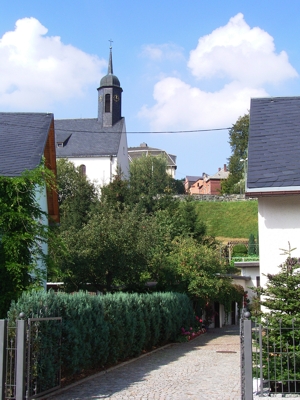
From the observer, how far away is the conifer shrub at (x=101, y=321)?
9.82 metres

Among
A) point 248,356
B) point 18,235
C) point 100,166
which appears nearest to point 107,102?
point 100,166

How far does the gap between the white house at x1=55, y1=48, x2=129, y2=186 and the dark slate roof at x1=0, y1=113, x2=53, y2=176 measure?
4728 cm

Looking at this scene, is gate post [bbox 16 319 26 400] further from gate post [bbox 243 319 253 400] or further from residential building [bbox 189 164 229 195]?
residential building [bbox 189 164 229 195]

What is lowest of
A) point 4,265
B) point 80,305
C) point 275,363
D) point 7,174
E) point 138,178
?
point 275,363

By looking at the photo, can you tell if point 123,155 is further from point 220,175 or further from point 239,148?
point 220,175

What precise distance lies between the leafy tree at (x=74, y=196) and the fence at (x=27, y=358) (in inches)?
1303

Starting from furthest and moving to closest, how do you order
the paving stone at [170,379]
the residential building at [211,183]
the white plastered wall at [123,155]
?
the residential building at [211,183] < the white plastered wall at [123,155] < the paving stone at [170,379]

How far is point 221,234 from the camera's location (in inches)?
2258

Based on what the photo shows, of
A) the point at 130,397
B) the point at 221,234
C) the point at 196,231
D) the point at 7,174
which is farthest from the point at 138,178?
the point at 130,397

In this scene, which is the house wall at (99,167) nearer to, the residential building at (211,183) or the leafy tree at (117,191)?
the leafy tree at (117,191)

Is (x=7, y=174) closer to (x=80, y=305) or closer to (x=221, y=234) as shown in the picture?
(x=80, y=305)

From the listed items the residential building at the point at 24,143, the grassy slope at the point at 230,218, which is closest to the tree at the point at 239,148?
the grassy slope at the point at 230,218

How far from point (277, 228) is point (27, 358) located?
6175 mm

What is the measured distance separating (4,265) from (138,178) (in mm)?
43650
